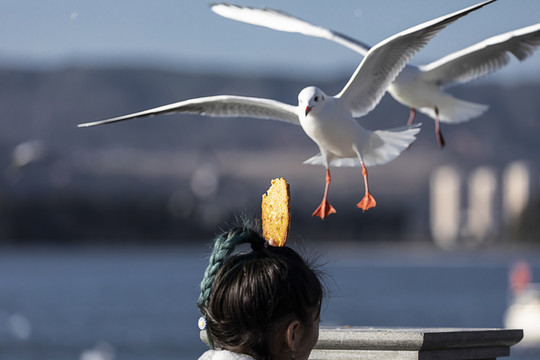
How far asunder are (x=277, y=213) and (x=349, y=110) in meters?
1.84

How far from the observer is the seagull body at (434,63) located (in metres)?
6.23

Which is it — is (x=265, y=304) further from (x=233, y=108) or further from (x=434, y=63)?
(x=434, y=63)

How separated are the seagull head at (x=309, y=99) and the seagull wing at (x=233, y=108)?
25 centimetres

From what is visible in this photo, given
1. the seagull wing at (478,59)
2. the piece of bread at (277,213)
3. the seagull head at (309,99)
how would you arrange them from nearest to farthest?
the piece of bread at (277,213)
the seagull head at (309,99)
the seagull wing at (478,59)

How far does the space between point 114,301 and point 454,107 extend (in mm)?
77401

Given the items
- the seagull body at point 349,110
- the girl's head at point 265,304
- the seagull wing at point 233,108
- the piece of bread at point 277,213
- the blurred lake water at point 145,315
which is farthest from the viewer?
the blurred lake water at point 145,315

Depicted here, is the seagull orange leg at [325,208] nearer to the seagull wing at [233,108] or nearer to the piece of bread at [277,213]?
the seagull wing at [233,108]

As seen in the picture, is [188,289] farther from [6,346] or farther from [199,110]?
[199,110]

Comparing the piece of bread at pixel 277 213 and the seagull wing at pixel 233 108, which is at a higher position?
the seagull wing at pixel 233 108

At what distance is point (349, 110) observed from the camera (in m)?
5.60

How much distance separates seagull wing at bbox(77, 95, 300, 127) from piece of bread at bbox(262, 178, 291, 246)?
152cm

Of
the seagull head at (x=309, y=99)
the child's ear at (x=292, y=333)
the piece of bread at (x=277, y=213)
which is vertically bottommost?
the child's ear at (x=292, y=333)

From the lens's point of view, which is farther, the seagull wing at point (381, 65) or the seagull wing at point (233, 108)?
the seagull wing at point (233, 108)

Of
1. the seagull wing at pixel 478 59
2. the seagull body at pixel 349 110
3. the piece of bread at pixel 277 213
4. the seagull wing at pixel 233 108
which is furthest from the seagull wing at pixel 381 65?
the piece of bread at pixel 277 213
